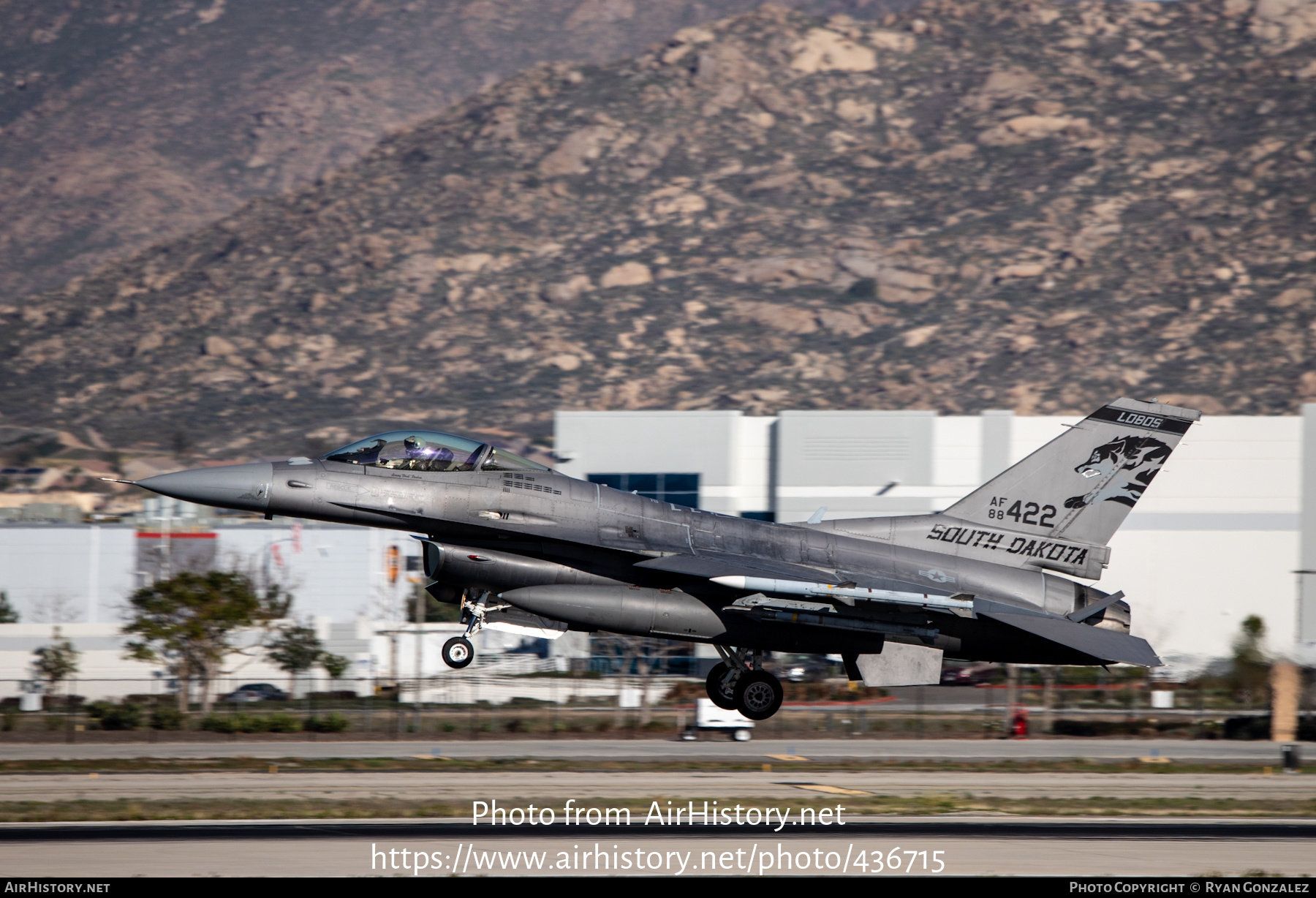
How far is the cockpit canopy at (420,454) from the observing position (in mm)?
22938

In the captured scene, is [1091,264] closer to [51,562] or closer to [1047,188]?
[1047,188]

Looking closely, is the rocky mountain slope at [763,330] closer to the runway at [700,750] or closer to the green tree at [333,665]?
the green tree at [333,665]

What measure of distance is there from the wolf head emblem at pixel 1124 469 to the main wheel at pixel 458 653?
1140cm

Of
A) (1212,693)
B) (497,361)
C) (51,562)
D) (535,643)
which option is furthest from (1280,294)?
(51,562)

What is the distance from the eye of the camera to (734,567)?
74.8 ft

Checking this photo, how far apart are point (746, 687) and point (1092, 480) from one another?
7.55m

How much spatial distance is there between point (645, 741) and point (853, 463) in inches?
1567

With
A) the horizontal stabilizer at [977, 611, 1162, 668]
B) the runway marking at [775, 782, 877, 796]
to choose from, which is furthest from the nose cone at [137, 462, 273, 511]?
the runway marking at [775, 782, 877, 796]

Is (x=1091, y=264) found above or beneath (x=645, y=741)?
above

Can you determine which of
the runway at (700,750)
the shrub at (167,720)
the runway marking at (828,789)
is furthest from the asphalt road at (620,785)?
the shrub at (167,720)

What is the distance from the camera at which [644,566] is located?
22812 millimetres

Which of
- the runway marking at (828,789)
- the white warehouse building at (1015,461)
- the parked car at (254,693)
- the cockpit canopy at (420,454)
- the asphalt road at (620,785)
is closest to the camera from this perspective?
the cockpit canopy at (420,454)

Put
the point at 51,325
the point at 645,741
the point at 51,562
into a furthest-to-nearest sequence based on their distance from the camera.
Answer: the point at 51,325 < the point at 51,562 < the point at 645,741
